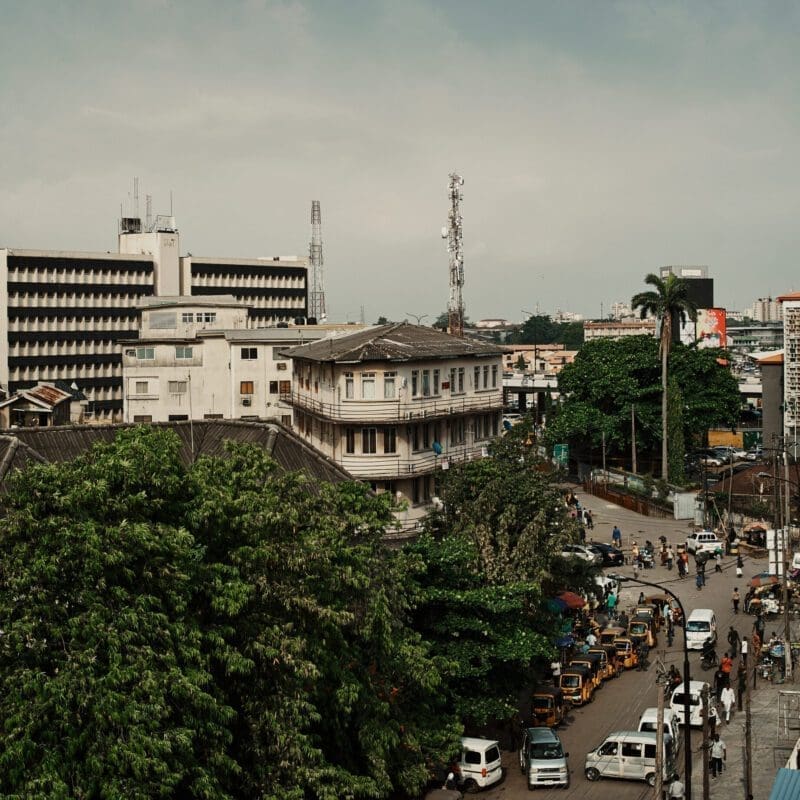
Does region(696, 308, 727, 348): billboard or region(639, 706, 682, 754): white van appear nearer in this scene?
region(639, 706, 682, 754): white van

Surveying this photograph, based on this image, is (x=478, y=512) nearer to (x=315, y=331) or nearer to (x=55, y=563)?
(x=55, y=563)

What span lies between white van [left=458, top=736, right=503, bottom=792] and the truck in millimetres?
33542

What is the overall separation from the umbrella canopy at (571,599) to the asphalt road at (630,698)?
3384 mm

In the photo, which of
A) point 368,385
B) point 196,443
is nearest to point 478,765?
point 196,443

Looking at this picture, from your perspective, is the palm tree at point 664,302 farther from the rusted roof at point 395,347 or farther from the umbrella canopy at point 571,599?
the umbrella canopy at point 571,599

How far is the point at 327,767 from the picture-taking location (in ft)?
91.2

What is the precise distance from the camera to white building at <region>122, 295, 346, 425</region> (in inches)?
3123

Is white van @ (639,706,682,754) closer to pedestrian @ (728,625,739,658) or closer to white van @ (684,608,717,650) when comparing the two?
pedestrian @ (728,625,739,658)

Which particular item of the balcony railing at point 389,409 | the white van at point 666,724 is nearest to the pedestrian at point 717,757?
the white van at point 666,724

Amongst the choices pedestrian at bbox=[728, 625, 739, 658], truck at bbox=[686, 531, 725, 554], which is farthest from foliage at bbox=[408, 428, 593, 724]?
truck at bbox=[686, 531, 725, 554]

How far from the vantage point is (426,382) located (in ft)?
181

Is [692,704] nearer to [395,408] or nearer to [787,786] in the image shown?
[787,786]

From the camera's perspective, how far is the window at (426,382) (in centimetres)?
5475

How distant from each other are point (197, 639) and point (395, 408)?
1093 inches
